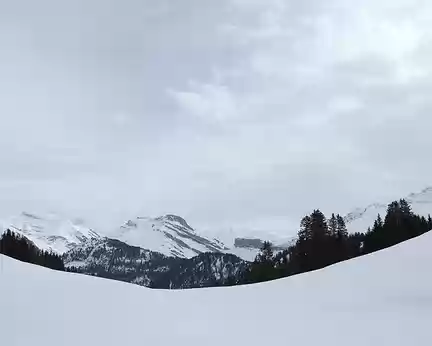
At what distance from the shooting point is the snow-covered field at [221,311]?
28.4 feet

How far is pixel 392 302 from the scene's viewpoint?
38.8ft

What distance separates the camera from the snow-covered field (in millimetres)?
8656

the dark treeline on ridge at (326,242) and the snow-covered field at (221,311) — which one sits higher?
the dark treeline on ridge at (326,242)

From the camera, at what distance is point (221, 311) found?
11258mm

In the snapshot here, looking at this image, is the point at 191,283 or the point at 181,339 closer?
Answer: the point at 181,339

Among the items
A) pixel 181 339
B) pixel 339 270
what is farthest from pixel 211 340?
pixel 339 270

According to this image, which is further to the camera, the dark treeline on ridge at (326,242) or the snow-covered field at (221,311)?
the dark treeline on ridge at (326,242)

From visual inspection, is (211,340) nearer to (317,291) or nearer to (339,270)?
(317,291)

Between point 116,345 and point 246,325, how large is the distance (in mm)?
2849

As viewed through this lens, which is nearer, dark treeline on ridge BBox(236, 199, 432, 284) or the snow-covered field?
the snow-covered field

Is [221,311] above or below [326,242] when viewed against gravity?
below

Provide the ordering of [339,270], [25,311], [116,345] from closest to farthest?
[116,345] < [25,311] < [339,270]

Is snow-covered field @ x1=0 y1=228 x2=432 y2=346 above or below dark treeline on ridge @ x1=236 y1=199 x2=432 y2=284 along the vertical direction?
below

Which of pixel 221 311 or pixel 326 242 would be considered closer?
pixel 221 311
